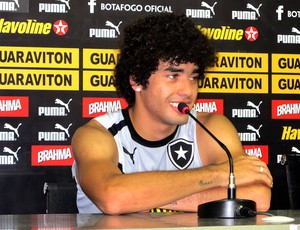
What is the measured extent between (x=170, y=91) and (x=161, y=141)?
0.21 meters

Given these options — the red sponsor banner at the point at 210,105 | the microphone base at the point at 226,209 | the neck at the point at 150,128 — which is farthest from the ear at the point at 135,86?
the red sponsor banner at the point at 210,105

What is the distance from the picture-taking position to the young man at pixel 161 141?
6.59 feet

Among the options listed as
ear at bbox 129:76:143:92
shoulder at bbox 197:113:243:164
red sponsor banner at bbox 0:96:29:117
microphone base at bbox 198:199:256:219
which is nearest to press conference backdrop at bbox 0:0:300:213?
red sponsor banner at bbox 0:96:29:117

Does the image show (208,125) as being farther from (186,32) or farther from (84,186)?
(84,186)

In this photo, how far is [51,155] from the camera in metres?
3.86

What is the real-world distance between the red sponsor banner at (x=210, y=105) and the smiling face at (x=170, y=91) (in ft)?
5.22

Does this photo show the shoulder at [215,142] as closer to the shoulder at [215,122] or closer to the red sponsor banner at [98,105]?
the shoulder at [215,122]

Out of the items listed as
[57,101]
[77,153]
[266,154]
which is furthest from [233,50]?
[77,153]

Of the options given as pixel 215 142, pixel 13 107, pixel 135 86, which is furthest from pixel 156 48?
pixel 13 107

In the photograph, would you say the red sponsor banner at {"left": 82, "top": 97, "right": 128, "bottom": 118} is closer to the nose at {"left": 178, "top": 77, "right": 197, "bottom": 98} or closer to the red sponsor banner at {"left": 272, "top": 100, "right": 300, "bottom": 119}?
the red sponsor banner at {"left": 272, "top": 100, "right": 300, "bottom": 119}

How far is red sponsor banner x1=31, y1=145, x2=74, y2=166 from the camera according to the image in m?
3.83

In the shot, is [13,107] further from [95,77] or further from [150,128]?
[150,128]

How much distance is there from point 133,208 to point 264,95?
2.42m

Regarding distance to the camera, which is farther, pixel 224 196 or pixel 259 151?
pixel 259 151
